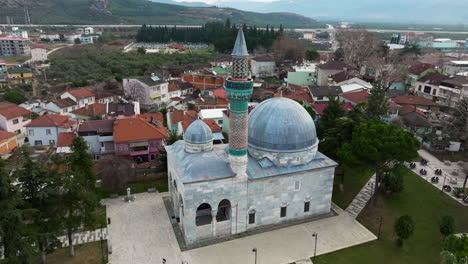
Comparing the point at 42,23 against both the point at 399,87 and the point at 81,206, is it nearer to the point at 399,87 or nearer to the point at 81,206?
the point at 399,87

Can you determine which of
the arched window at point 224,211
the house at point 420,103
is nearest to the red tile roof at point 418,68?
the house at point 420,103

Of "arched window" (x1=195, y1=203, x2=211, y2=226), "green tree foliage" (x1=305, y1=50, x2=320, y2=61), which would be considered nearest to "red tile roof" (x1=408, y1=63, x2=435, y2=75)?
"green tree foliage" (x1=305, y1=50, x2=320, y2=61)

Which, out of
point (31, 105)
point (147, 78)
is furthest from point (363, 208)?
point (31, 105)

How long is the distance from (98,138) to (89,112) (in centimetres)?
1751

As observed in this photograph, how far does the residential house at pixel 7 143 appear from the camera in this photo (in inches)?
1801

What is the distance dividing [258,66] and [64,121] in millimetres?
65812

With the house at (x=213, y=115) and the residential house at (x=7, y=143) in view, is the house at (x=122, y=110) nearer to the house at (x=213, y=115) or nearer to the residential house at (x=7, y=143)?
the house at (x=213, y=115)

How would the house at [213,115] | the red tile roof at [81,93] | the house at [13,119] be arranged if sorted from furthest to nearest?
the red tile roof at [81,93] < the house at [213,115] < the house at [13,119]

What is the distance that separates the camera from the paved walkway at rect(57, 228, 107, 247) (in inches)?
1173

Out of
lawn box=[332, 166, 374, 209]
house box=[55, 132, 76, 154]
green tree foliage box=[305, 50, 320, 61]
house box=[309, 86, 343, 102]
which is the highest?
green tree foliage box=[305, 50, 320, 61]

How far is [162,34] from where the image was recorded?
142 metres

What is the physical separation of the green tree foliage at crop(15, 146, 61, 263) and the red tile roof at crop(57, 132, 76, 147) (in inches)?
875

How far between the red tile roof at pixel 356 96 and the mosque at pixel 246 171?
31.8 metres

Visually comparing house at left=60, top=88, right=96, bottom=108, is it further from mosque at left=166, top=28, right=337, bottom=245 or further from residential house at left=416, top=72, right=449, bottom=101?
residential house at left=416, top=72, right=449, bottom=101
